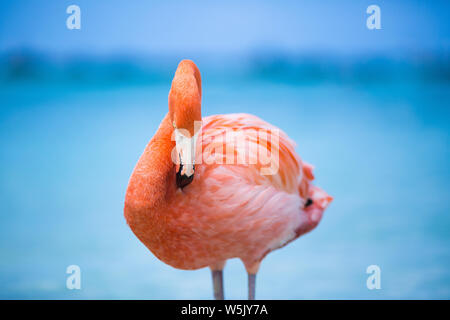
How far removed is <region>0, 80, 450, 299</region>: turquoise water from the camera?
8.75 ft

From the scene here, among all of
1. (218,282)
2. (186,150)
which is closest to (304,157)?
(218,282)

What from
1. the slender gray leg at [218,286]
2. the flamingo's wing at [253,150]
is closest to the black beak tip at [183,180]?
the flamingo's wing at [253,150]

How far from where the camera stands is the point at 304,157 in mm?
4082

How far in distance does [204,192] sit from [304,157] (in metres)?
2.34

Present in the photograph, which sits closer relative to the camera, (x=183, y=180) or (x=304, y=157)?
(x=183, y=180)

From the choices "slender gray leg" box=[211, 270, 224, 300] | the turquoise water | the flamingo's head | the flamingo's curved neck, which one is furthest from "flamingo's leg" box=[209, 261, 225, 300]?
the flamingo's head

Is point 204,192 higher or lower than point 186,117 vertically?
lower

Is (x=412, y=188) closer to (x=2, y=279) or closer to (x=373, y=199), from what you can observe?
(x=373, y=199)

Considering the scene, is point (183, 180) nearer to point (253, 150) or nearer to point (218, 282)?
point (253, 150)

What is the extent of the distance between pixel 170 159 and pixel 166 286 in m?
1.09

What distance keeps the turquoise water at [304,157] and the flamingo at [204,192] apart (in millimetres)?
760

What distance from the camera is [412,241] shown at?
2.94 m

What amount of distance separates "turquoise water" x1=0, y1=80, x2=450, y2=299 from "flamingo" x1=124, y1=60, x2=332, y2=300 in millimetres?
760
